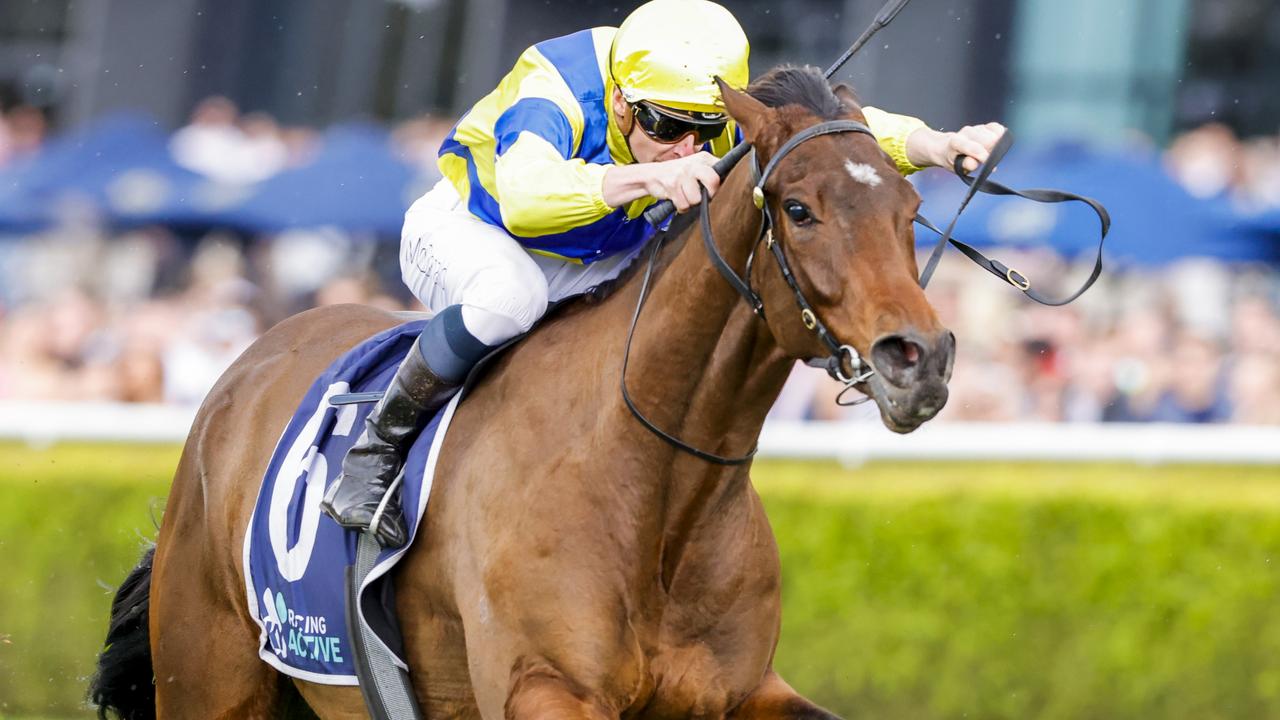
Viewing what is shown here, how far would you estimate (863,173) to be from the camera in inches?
106

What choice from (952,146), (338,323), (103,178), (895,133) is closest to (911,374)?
(952,146)

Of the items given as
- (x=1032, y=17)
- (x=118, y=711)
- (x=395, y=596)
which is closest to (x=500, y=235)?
(x=395, y=596)

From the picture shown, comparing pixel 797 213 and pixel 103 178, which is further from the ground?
pixel 797 213

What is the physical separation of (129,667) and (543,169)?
2.12 metres

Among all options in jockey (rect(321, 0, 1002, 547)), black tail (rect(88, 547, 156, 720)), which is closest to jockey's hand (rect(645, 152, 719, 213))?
jockey (rect(321, 0, 1002, 547))

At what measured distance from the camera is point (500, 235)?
135 inches

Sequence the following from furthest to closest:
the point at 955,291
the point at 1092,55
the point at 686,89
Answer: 1. the point at 1092,55
2. the point at 955,291
3. the point at 686,89

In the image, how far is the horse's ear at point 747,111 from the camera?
9.37 feet

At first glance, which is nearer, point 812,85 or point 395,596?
point 812,85

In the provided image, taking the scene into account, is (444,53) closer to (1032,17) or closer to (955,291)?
(1032,17)

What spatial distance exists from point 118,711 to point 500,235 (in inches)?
74.9

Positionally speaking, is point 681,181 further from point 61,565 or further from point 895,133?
point 61,565

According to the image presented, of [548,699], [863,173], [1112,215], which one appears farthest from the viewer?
[1112,215]

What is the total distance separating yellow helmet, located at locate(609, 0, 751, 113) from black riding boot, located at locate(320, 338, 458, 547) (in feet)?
2.38
